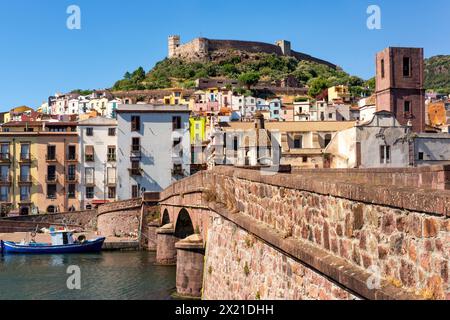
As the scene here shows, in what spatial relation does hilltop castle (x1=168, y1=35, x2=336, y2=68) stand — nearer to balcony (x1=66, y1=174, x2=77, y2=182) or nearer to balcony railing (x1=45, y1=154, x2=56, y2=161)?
balcony railing (x1=45, y1=154, x2=56, y2=161)

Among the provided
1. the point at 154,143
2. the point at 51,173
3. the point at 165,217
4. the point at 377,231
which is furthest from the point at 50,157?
the point at 377,231

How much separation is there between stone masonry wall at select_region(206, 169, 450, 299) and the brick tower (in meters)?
54.8

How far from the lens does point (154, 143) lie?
59625 mm

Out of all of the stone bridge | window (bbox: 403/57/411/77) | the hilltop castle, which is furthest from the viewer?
the hilltop castle

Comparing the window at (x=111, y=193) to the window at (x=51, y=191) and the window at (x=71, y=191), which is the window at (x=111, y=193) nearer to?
the window at (x=71, y=191)

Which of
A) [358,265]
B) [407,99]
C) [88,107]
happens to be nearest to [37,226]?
[407,99]

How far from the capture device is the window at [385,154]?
51.4 metres

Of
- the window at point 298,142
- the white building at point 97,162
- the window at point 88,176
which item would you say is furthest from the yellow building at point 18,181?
the window at point 298,142

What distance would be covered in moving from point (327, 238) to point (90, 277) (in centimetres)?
2791

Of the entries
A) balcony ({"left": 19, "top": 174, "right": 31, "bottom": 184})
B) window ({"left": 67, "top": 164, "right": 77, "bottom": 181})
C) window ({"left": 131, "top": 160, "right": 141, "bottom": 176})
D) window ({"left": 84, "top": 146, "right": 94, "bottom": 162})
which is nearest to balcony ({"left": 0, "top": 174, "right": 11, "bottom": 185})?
balcony ({"left": 19, "top": 174, "right": 31, "bottom": 184})

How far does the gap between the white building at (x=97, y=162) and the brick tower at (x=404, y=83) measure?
2660 cm

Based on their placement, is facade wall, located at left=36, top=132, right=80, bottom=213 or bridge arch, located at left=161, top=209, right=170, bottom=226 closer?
bridge arch, located at left=161, top=209, right=170, bottom=226

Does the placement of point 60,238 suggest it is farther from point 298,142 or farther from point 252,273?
point 252,273

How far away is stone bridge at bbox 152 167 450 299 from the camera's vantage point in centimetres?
584
